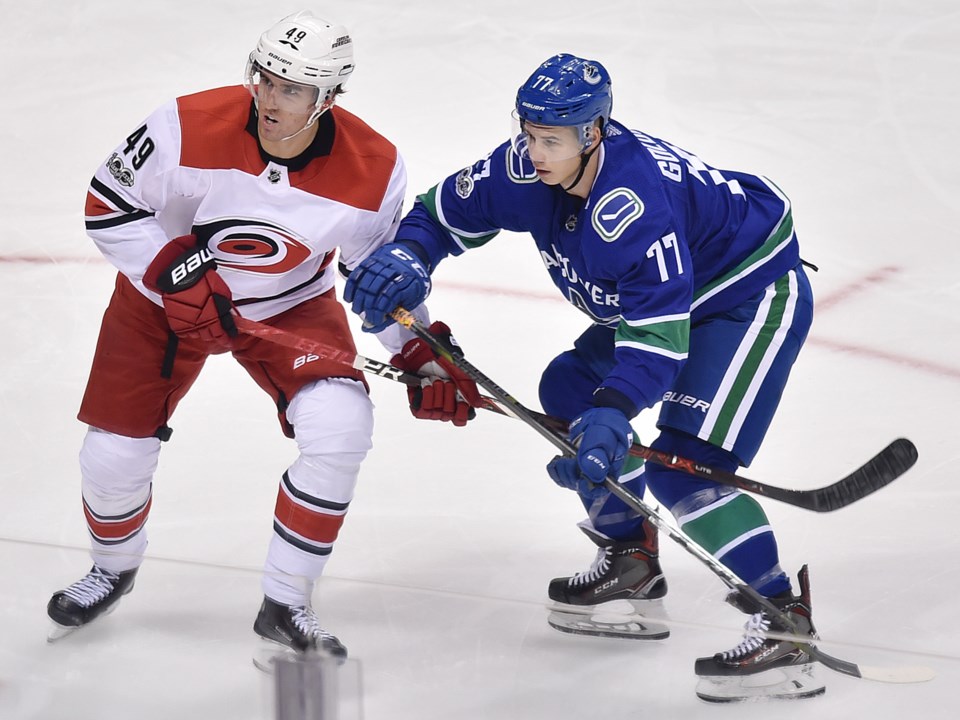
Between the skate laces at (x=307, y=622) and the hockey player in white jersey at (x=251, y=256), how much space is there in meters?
0.53

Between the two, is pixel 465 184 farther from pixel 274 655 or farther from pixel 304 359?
pixel 274 655

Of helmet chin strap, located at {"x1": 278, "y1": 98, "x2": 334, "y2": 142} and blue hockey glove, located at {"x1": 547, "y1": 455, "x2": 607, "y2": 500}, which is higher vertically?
helmet chin strap, located at {"x1": 278, "y1": 98, "x2": 334, "y2": 142}

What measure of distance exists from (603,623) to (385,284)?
734 mm

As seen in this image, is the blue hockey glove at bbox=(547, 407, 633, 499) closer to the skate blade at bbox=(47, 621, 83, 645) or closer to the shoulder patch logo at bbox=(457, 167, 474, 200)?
the shoulder patch logo at bbox=(457, 167, 474, 200)

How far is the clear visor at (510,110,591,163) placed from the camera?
2.16m

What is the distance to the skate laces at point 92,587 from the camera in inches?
78.3

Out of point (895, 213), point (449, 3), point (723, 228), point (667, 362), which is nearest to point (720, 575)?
point (667, 362)

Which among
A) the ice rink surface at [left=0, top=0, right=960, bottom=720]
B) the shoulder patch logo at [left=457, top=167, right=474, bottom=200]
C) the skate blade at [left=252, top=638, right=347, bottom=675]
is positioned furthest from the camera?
the shoulder patch logo at [left=457, top=167, right=474, bottom=200]

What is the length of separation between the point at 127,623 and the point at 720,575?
1036 millimetres

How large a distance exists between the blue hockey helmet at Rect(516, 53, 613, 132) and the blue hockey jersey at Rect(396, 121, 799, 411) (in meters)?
0.11

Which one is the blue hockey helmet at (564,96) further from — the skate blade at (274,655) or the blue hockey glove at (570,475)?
the skate blade at (274,655)

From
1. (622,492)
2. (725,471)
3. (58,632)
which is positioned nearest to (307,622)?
(58,632)

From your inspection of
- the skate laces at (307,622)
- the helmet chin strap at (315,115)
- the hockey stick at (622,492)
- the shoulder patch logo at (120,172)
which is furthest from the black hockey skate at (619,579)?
the shoulder patch logo at (120,172)

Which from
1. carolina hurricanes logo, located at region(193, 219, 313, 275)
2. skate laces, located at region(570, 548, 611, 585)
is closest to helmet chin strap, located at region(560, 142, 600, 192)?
carolina hurricanes logo, located at region(193, 219, 313, 275)
